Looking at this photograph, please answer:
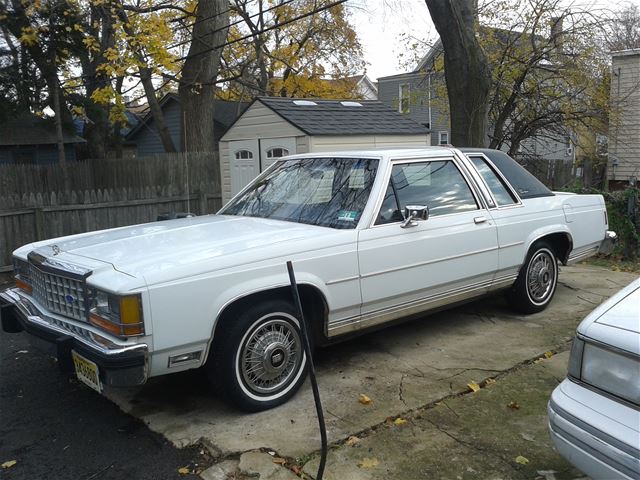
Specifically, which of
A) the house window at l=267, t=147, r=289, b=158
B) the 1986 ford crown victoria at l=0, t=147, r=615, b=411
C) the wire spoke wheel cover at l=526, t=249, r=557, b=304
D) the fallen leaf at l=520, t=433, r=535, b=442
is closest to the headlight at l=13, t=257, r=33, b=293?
the 1986 ford crown victoria at l=0, t=147, r=615, b=411

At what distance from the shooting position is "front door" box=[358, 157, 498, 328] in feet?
13.9

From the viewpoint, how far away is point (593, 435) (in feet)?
7.56

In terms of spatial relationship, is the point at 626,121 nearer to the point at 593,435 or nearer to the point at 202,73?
the point at 202,73

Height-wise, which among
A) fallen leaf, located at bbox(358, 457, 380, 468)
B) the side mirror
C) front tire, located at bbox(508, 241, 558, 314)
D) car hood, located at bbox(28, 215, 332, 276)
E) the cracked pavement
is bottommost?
the cracked pavement

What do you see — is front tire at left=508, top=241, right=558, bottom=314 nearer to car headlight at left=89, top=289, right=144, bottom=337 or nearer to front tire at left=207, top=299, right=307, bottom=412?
front tire at left=207, top=299, right=307, bottom=412

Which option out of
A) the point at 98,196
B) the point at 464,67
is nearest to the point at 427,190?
the point at 464,67

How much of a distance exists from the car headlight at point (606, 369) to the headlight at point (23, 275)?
3671 mm

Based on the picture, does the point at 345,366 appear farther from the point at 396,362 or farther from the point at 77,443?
the point at 77,443

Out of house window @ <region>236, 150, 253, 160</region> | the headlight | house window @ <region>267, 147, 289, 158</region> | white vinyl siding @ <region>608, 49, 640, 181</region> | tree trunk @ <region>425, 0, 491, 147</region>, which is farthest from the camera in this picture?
white vinyl siding @ <region>608, 49, 640, 181</region>

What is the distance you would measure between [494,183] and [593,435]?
3.48 metres

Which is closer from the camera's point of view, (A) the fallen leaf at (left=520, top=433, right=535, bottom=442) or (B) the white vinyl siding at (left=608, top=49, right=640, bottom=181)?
(A) the fallen leaf at (left=520, top=433, right=535, bottom=442)

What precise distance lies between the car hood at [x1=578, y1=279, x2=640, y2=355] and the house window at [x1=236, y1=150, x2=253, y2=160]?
8.12 meters

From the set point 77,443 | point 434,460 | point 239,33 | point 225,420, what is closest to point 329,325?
point 225,420

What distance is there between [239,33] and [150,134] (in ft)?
27.0
